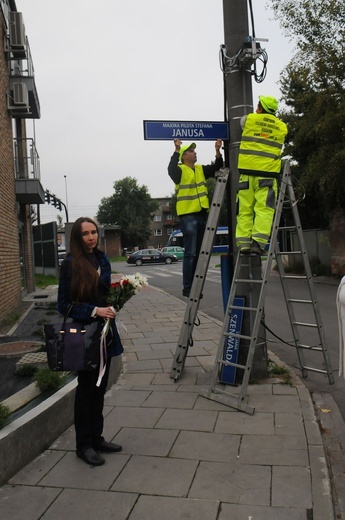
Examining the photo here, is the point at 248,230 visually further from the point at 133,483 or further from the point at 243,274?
the point at 133,483

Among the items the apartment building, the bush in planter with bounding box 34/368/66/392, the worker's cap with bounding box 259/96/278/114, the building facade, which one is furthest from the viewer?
the building facade

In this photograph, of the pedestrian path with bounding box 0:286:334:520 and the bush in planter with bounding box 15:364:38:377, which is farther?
the bush in planter with bounding box 15:364:38:377

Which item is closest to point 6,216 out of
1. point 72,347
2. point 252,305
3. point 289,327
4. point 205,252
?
point 289,327

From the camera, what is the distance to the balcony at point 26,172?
1395 cm

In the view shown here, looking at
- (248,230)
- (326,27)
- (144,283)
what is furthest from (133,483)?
(326,27)

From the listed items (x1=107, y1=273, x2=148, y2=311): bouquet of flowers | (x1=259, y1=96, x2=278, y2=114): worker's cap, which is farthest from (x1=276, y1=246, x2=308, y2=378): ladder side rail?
(x1=107, y1=273, x2=148, y2=311): bouquet of flowers

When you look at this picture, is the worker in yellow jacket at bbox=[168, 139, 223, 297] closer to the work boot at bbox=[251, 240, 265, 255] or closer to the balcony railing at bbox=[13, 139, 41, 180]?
the work boot at bbox=[251, 240, 265, 255]

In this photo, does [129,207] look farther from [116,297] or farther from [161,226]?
[116,297]

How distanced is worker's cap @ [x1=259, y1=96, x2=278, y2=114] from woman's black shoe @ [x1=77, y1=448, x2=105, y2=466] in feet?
11.5

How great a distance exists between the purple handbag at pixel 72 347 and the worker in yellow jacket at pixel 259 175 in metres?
2.06

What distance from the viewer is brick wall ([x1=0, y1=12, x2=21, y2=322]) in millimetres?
10336

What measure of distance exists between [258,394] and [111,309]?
2178 millimetres

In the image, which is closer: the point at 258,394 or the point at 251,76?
the point at 258,394

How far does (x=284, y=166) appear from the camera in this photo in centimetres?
505
